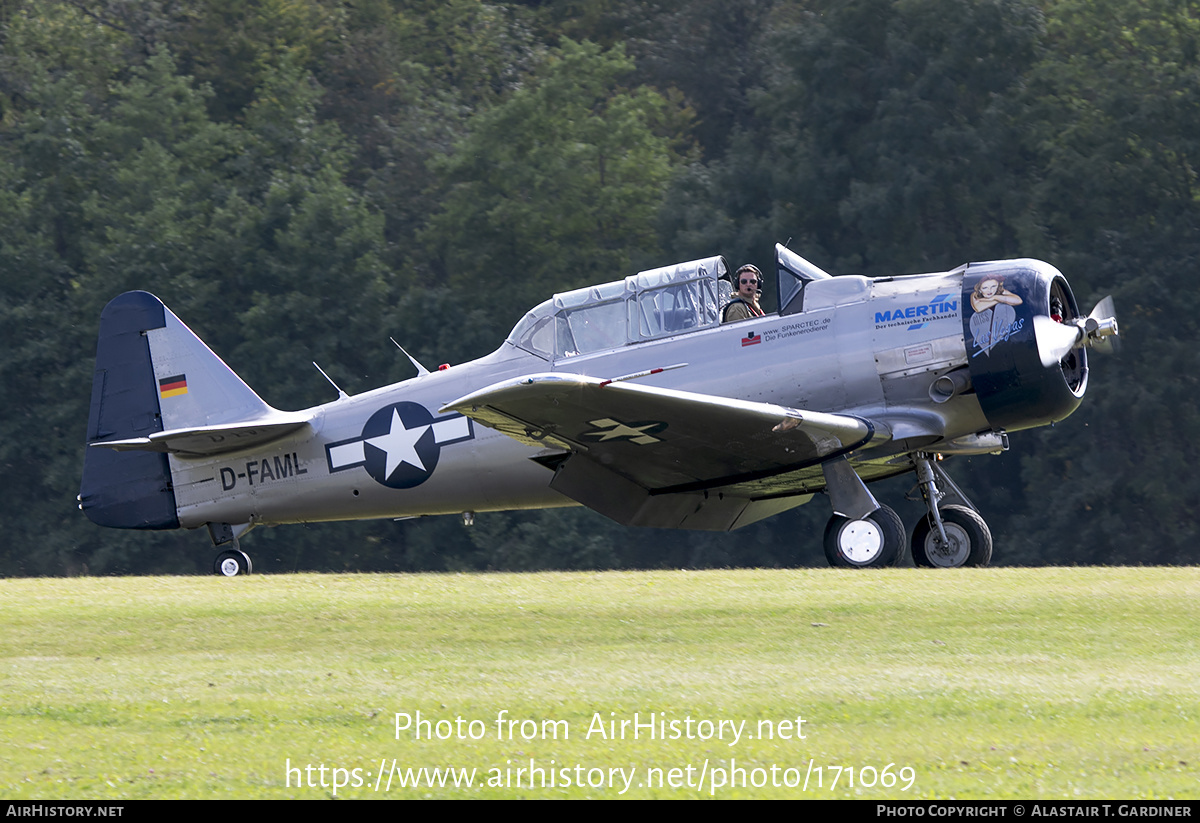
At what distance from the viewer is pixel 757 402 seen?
12.0 meters

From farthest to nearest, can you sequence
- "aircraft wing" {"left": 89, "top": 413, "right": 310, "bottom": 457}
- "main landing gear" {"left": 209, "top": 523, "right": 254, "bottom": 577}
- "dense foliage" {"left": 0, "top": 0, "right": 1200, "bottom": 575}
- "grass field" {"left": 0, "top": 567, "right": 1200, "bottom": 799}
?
"dense foliage" {"left": 0, "top": 0, "right": 1200, "bottom": 575}
"main landing gear" {"left": 209, "top": 523, "right": 254, "bottom": 577}
"aircraft wing" {"left": 89, "top": 413, "right": 310, "bottom": 457}
"grass field" {"left": 0, "top": 567, "right": 1200, "bottom": 799}

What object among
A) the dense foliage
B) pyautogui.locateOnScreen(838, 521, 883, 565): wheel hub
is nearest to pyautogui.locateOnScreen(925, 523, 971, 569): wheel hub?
pyautogui.locateOnScreen(838, 521, 883, 565): wheel hub

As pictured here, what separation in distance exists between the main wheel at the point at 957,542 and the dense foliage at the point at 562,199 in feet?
56.8

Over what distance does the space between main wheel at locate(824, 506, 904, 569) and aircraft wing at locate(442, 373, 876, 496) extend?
0.55 metres

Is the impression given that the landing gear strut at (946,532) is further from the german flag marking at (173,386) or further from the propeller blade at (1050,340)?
the german flag marking at (173,386)

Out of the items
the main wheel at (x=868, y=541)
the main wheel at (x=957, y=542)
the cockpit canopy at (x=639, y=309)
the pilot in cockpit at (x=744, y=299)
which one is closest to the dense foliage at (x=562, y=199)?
the main wheel at (x=957, y=542)

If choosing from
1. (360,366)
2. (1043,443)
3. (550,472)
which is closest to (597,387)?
(550,472)

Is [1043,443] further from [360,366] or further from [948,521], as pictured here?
[948,521]

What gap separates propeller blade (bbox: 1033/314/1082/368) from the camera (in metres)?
11.4

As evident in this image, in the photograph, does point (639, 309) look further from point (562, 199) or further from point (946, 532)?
point (562, 199)

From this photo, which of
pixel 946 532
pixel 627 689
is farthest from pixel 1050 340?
pixel 627 689

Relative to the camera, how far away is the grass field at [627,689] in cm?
604

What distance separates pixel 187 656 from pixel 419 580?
368cm

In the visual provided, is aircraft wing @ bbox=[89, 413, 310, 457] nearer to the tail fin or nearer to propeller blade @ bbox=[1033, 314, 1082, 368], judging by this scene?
the tail fin
